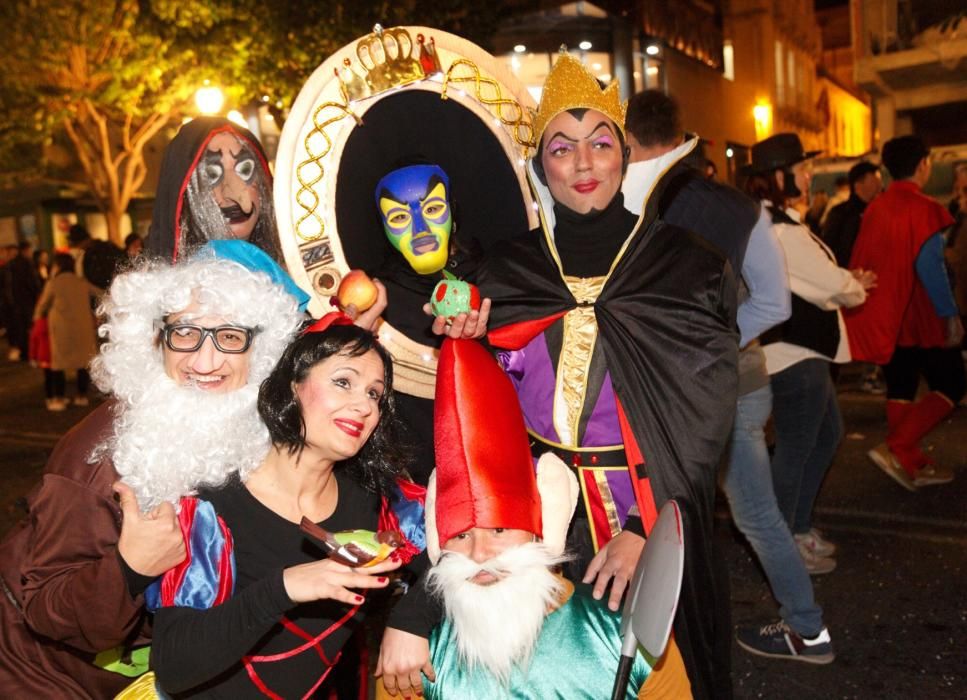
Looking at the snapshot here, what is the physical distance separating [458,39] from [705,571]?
5.84 ft

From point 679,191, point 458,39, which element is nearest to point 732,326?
point 679,191

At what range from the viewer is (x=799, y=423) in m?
4.29

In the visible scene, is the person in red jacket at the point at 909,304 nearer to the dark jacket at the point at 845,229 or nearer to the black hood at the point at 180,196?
the dark jacket at the point at 845,229

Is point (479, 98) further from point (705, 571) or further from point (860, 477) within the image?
point (860, 477)

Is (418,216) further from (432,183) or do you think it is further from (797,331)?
(797,331)

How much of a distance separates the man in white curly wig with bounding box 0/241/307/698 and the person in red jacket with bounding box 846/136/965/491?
428cm

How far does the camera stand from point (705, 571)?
7.59 ft

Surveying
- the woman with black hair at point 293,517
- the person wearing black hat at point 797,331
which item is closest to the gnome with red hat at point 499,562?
the woman with black hair at point 293,517

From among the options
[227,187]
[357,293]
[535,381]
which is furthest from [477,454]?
[227,187]

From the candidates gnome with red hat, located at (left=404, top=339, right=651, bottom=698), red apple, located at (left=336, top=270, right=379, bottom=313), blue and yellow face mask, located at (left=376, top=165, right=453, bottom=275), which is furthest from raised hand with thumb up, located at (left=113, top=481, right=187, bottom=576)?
blue and yellow face mask, located at (left=376, top=165, right=453, bottom=275)

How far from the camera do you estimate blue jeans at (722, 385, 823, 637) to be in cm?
356

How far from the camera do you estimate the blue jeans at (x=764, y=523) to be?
140 inches

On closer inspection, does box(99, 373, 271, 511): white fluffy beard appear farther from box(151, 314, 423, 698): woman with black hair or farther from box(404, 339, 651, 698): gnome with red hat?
box(404, 339, 651, 698): gnome with red hat

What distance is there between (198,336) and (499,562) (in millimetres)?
922
